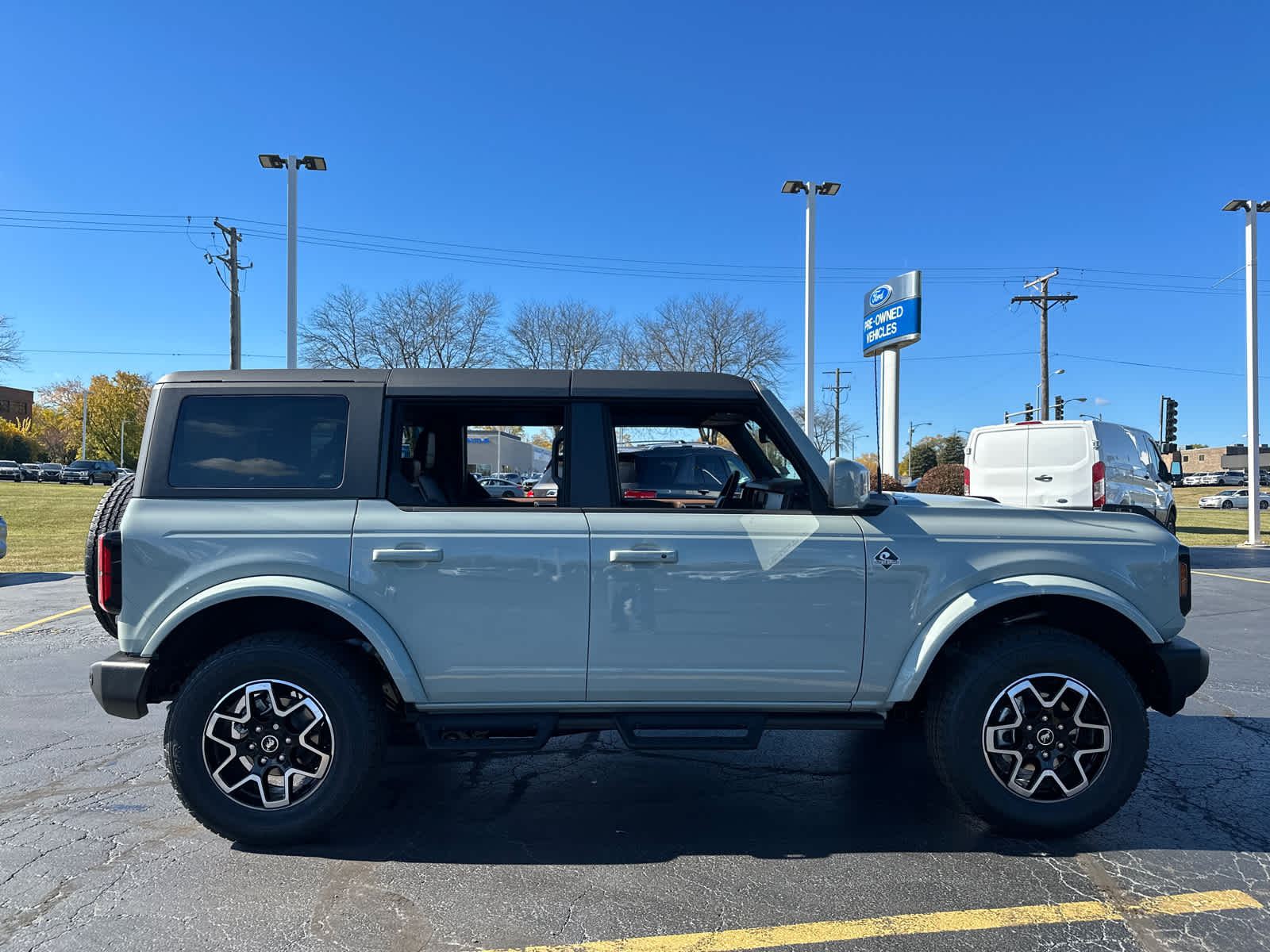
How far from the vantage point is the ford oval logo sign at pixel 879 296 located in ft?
45.4

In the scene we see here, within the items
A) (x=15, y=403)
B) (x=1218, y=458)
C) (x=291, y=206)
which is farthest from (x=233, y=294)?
(x=1218, y=458)

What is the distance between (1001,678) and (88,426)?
100 metres

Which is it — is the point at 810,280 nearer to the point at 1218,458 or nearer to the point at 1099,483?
the point at 1099,483

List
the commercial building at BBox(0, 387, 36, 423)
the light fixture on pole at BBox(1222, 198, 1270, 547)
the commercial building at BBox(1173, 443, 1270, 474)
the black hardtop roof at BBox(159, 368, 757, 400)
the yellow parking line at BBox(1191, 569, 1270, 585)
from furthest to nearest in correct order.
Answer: the commercial building at BBox(0, 387, 36, 423), the commercial building at BBox(1173, 443, 1270, 474), the light fixture on pole at BBox(1222, 198, 1270, 547), the yellow parking line at BBox(1191, 569, 1270, 585), the black hardtop roof at BBox(159, 368, 757, 400)

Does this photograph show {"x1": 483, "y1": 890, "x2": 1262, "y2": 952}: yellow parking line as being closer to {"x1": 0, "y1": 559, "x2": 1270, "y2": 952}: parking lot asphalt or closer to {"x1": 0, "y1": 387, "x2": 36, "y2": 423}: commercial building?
{"x1": 0, "y1": 559, "x2": 1270, "y2": 952}: parking lot asphalt

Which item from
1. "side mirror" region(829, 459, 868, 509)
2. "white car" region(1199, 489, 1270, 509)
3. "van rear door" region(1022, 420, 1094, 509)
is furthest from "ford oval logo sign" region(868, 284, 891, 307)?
"white car" region(1199, 489, 1270, 509)

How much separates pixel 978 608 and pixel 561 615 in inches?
66.3

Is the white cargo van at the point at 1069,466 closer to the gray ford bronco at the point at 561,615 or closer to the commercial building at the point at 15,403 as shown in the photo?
the gray ford bronco at the point at 561,615

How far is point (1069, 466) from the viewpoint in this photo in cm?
1191

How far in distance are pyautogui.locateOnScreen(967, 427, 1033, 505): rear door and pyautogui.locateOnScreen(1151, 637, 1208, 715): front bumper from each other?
9656 mm

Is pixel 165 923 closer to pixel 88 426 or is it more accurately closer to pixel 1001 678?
pixel 1001 678

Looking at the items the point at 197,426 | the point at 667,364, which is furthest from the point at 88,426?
the point at 197,426

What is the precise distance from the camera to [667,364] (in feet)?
119

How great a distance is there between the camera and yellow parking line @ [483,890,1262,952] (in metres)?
2.54
